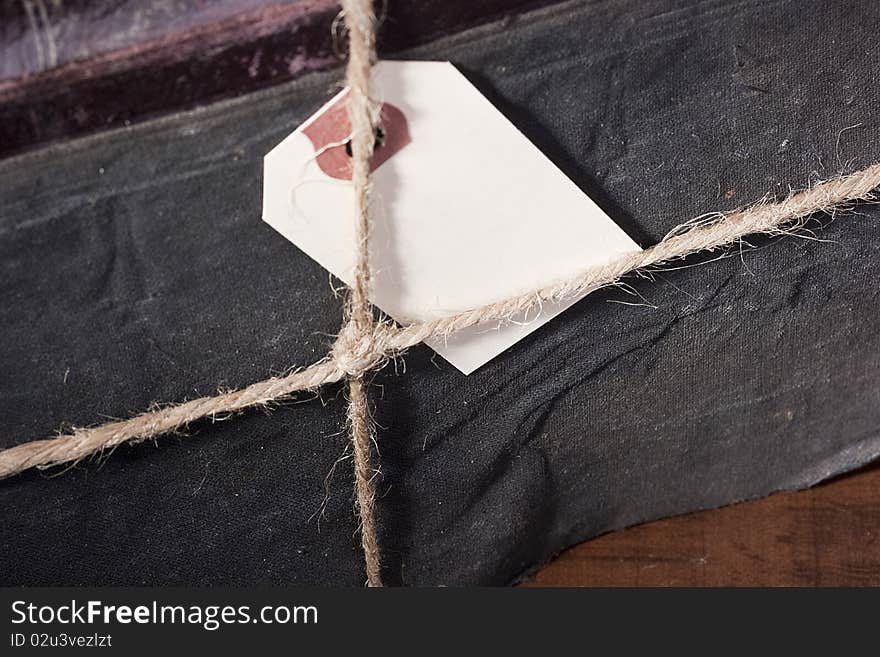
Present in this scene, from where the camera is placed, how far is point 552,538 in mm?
526

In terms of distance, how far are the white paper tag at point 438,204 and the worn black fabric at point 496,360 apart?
0.01 meters

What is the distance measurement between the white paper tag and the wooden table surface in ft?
0.58

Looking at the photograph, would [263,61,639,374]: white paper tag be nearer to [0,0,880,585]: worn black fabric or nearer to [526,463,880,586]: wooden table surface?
[0,0,880,585]: worn black fabric

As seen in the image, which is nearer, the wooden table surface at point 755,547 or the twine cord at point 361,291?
the twine cord at point 361,291

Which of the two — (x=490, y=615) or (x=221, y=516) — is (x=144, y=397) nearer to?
(x=221, y=516)

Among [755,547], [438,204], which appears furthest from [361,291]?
[755,547]

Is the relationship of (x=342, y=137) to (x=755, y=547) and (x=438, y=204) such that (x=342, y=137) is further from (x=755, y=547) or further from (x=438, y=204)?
(x=755, y=547)

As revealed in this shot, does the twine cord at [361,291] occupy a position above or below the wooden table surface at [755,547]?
above

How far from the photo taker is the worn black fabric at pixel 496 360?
0.39m

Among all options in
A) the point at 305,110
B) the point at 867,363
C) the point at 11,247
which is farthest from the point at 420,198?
the point at 867,363


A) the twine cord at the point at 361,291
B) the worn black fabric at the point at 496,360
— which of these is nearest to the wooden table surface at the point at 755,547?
the worn black fabric at the point at 496,360

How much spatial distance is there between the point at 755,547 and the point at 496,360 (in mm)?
200

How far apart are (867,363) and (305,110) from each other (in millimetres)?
343

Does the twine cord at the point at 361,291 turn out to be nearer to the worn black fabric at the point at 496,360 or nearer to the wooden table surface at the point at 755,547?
the worn black fabric at the point at 496,360
